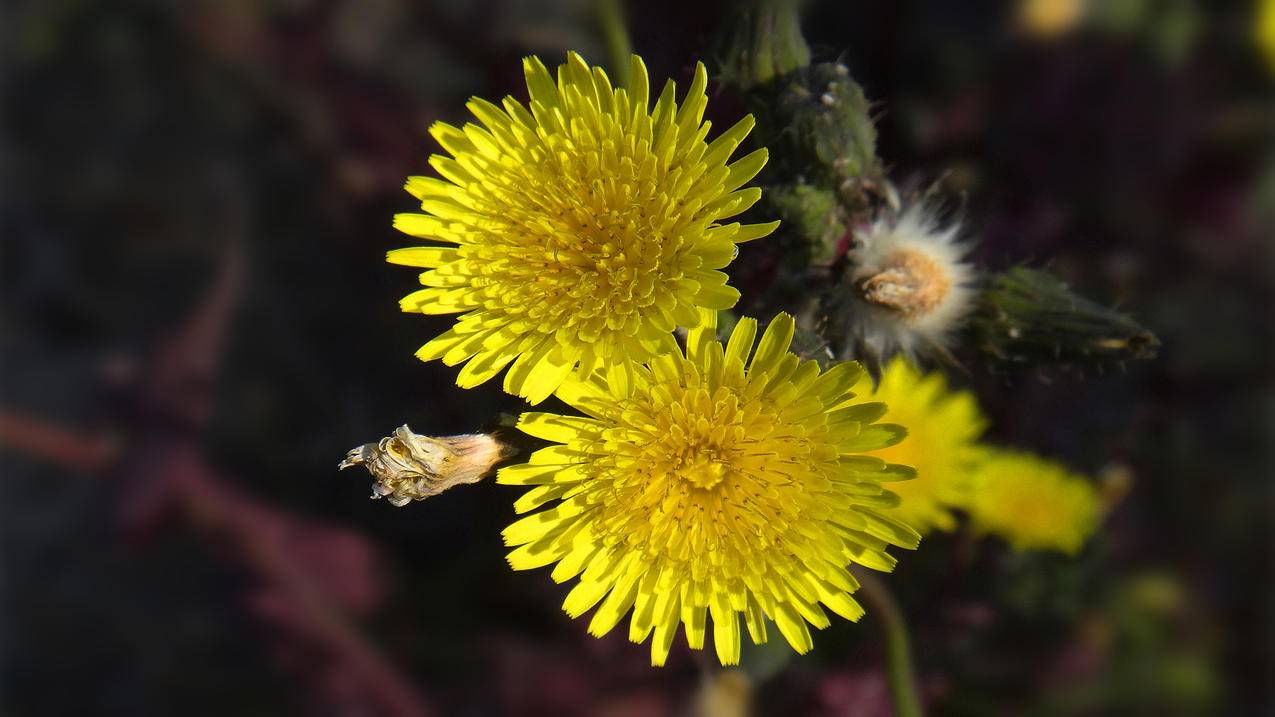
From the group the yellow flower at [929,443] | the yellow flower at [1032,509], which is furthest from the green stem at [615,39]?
the yellow flower at [1032,509]

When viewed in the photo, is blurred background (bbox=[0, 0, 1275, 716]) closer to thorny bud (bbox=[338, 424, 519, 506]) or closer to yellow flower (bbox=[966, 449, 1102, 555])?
yellow flower (bbox=[966, 449, 1102, 555])

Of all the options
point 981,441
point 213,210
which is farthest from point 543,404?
point 213,210

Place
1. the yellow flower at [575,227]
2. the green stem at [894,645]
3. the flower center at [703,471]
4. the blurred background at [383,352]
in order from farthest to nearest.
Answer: the blurred background at [383,352] < the green stem at [894,645] < the flower center at [703,471] < the yellow flower at [575,227]

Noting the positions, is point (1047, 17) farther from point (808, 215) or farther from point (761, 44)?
point (808, 215)

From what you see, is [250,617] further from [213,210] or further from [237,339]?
[213,210]

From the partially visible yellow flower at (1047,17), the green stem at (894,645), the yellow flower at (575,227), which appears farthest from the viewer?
the partially visible yellow flower at (1047,17)

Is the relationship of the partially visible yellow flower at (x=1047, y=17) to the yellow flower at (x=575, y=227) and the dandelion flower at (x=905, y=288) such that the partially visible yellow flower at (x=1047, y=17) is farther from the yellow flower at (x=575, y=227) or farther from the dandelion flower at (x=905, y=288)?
the yellow flower at (x=575, y=227)

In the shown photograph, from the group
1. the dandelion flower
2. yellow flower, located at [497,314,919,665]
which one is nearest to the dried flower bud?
the dandelion flower
